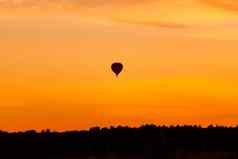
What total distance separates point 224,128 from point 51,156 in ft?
84.3

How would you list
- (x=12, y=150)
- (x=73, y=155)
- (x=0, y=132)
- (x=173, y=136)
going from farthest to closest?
(x=0, y=132), (x=173, y=136), (x=12, y=150), (x=73, y=155)

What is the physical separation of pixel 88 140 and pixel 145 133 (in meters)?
8.01

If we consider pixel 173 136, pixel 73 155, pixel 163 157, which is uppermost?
pixel 173 136

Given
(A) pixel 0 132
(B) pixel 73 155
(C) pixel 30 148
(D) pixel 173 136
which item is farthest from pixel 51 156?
(A) pixel 0 132

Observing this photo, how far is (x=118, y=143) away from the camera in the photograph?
9050 cm

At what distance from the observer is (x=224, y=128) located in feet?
336

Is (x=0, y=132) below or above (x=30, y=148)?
above

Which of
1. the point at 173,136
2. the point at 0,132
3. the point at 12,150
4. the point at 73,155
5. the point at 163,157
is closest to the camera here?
the point at 163,157

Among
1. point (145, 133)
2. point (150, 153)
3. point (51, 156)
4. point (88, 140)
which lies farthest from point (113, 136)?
point (150, 153)

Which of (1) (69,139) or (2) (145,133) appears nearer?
(2) (145,133)

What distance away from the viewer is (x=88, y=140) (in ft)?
307

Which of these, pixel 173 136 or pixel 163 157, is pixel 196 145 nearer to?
pixel 173 136

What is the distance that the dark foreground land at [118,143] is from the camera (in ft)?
256

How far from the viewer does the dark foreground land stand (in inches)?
3068
